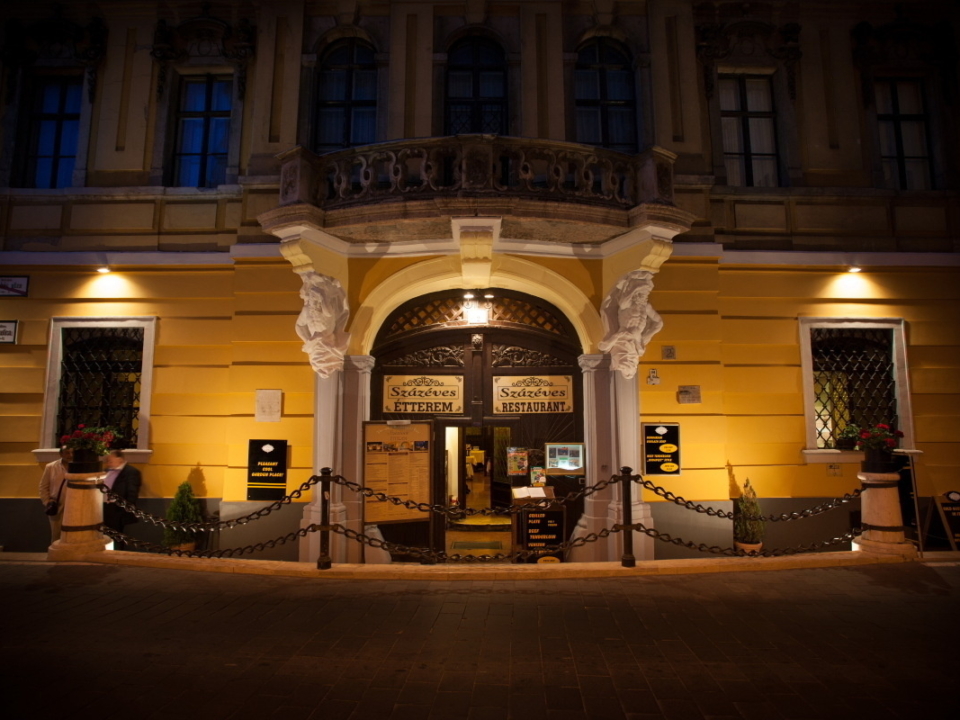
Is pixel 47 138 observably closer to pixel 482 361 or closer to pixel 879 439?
pixel 482 361

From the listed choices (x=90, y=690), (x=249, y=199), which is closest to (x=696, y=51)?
(x=249, y=199)

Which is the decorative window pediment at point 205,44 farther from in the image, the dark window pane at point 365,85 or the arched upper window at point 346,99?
the dark window pane at point 365,85

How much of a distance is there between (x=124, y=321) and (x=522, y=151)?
6765 millimetres

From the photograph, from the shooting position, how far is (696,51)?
8789mm

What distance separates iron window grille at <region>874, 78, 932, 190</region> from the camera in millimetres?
8859

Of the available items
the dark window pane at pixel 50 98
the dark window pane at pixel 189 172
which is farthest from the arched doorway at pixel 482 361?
the dark window pane at pixel 50 98

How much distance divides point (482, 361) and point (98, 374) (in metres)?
6.22

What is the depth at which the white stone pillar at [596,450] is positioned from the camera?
749cm

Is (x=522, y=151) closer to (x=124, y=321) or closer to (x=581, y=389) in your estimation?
(x=581, y=389)

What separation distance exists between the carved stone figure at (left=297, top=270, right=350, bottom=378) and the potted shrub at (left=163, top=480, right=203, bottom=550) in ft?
8.58

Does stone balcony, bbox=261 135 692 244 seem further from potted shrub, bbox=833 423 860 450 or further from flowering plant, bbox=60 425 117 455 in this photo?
potted shrub, bbox=833 423 860 450

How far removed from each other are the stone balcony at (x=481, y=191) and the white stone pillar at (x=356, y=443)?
2.02 metres

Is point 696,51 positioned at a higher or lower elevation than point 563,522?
higher

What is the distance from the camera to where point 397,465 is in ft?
24.5
